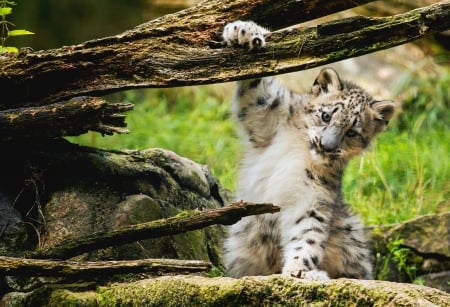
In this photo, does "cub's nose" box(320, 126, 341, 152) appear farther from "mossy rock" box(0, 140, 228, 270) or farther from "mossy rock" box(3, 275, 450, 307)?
"mossy rock" box(3, 275, 450, 307)

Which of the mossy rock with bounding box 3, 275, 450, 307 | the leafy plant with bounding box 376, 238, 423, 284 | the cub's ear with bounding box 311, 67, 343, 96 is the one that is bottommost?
the leafy plant with bounding box 376, 238, 423, 284

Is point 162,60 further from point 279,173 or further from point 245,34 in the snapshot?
point 279,173

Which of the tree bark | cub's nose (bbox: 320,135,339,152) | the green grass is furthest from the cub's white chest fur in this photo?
the tree bark

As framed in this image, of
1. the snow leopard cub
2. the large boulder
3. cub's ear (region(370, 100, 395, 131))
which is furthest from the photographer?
cub's ear (region(370, 100, 395, 131))

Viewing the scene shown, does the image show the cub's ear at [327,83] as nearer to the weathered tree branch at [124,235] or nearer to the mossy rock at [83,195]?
the mossy rock at [83,195]

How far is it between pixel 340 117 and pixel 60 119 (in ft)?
7.86

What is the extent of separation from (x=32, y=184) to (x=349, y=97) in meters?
2.59

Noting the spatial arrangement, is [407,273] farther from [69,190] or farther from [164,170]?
[69,190]

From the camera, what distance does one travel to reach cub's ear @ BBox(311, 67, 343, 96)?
21.7ft

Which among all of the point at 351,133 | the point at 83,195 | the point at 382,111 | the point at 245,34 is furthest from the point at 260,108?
the point at 83,195

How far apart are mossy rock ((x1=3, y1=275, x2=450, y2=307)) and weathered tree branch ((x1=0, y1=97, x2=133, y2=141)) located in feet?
3.05

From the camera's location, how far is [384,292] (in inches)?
157

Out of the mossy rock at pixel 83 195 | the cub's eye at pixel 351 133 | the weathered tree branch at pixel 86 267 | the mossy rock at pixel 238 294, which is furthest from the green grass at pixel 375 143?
the mossy rock at pixel 238 294

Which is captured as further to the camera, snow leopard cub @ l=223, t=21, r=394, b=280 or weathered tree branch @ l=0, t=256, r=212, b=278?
snow leopard cub @ l=223, t=21, r=394, b=280
